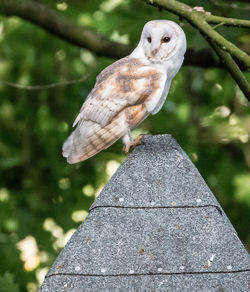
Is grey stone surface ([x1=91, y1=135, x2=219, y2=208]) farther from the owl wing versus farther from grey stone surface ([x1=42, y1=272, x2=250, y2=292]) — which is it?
grey stone surface ([x1=42, y1=272, x2=250, y2=292])

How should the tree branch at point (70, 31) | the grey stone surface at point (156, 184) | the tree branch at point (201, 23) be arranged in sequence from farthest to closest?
the tree branch at point (70, 31), the tree branch at point (201, 23), the grey stone surface at point (156, 184)

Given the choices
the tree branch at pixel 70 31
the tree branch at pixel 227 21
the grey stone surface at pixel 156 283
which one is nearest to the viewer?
the grey stone surface at pixel 156 283

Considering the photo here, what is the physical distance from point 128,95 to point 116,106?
54 mm

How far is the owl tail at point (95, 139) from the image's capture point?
256cm

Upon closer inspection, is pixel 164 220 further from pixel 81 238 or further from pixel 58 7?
pixel 58 7

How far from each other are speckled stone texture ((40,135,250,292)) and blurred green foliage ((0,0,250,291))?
209 cm

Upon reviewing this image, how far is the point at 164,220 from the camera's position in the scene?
7.83 ft

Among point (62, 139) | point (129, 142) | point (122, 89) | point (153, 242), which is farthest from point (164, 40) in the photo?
point (62, 139)

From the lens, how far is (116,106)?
101 inches

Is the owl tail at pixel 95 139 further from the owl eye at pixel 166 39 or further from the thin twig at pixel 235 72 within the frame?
the thin twig at pixel 235 72

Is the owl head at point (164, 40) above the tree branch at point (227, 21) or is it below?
above

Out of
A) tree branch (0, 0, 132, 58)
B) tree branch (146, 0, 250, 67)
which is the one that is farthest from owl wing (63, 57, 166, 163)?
tree branch (0, 0, 132, 58)

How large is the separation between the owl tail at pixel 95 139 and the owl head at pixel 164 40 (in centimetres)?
25

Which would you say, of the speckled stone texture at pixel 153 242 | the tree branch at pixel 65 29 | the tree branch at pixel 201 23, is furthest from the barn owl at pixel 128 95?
the tree branch at pixel 65 29
